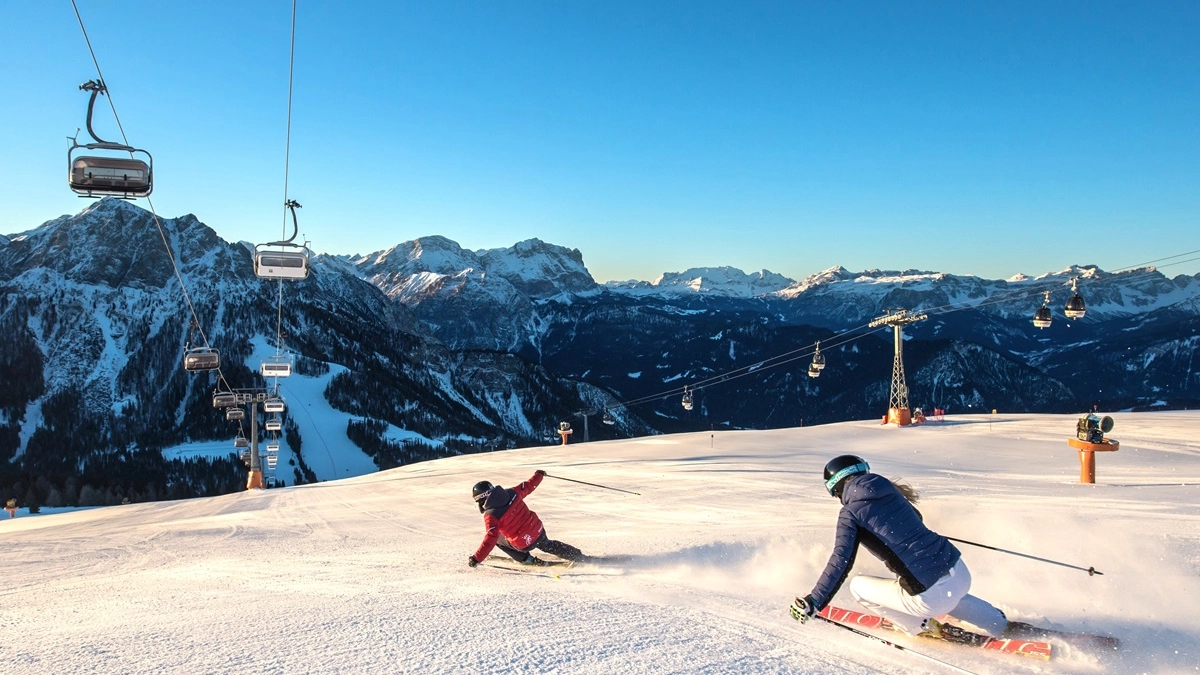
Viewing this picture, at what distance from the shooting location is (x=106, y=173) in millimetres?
10750

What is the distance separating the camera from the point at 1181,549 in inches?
283

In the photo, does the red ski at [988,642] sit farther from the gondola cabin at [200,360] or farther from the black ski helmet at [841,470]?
the gondola cabin at [200,360]

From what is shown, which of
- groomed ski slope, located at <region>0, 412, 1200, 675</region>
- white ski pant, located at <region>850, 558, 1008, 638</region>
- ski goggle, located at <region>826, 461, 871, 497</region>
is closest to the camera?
groomed ski slope, located at <region>0, 412, 1200, 675</region>

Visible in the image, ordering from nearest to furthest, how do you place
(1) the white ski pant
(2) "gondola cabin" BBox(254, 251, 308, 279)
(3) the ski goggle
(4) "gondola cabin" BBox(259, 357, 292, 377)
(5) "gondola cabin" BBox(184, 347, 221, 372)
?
(1) the white ski pant, (3) the ski goggle, (2) "gondola cabin" BBox(254, 251, 308, 279), (5) "gondola cabin" BBox(184, 347, 221, 372), (4) "gondola cabin" BBox(259, 357, 292, 377)

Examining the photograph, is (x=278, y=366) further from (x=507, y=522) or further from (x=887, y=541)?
(x=887, y=541)

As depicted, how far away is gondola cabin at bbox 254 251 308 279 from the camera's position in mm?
16047

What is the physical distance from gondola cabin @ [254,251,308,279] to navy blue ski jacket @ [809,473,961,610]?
13666 millimetres

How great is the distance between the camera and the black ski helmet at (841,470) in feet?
19.0

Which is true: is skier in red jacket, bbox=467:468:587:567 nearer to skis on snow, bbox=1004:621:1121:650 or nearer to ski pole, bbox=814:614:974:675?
ski pole, bbox=814:614:974:675

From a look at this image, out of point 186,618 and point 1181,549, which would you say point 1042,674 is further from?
point 186,618

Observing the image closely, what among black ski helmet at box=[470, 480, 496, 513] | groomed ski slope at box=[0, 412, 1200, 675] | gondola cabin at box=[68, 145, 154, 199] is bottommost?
groomed ski slope at box=[0, 412, 1200, 675]

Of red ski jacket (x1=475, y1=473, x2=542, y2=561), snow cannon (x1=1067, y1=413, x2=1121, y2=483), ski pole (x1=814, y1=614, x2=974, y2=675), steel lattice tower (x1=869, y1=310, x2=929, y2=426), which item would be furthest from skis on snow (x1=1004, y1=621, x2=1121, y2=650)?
steel lattice tower (x1=869, y1=310, x2=929, y2=426)

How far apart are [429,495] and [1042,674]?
15.8 m

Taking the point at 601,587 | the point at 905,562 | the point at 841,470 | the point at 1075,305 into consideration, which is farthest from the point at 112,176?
the point at 1075,305
